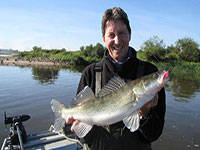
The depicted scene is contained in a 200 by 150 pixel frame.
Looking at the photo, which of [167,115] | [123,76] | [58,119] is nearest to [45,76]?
[167,115]

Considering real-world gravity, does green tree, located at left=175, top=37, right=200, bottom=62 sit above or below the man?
above

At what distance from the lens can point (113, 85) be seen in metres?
2.72

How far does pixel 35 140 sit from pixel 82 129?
2.96 metres

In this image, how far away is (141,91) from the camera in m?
2.41

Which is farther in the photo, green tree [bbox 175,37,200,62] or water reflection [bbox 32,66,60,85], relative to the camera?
green tree [bbox 175,37,200,62]

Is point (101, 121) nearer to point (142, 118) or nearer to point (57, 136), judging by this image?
point (142, 118)

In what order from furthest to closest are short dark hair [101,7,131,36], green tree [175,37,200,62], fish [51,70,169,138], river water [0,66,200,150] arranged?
green tree [175,37,200,62] < river water [0,66,200,150] < short dark hair [101,7,131,36] < fish [51,70,169,138]

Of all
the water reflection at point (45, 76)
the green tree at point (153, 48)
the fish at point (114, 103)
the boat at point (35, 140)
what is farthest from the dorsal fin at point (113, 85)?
the green tree at point (153, 48)

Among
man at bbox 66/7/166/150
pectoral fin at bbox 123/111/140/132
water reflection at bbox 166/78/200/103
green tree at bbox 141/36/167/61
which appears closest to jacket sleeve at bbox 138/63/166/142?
man at bbox 66/7/166/150

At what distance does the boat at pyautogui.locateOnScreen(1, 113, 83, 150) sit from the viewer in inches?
179

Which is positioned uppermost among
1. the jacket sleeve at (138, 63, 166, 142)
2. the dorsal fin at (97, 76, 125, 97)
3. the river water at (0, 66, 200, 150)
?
the dorsal fin at (97, 76, 125, 97)

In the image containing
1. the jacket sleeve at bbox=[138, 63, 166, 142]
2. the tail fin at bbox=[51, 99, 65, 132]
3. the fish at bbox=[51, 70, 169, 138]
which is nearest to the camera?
the fish at bbox=[51, 70, 169, 138]

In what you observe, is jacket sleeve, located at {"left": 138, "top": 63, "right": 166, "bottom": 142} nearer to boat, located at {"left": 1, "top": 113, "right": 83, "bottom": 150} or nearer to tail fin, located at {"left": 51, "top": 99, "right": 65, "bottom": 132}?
tail fin, located at {"left": 51, "top": 99, "right": 65, "bottom": 132}

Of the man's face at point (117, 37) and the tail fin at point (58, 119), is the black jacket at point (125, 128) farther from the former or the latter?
the tail fin at point (58, 119)
